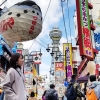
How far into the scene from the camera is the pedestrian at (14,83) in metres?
3.94

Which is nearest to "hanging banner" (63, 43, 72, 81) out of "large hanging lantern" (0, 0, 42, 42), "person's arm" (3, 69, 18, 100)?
"large hanging lantern" (0, 0, 42, 42)

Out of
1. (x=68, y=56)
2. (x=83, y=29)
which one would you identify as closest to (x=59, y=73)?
(x=68, y=56)

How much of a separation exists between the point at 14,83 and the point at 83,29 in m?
9.81

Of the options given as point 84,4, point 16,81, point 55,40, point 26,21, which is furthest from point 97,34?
point 55,40

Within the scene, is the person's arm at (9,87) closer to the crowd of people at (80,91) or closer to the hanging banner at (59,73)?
the crowd of people at (80,91)

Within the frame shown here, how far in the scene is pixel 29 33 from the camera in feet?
26.3

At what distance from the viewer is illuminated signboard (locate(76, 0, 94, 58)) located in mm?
13070

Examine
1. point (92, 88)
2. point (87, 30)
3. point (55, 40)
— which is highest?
point (55, 40)

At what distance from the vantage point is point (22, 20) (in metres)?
7.73

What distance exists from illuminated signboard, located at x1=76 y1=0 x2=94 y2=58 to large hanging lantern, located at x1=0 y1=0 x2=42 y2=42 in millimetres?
5326

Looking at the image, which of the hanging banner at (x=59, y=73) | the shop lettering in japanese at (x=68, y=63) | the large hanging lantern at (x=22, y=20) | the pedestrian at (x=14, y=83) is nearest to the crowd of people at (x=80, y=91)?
the large hanging lantern at (x=22, y=20)

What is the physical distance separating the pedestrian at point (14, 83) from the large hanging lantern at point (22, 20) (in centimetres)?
362

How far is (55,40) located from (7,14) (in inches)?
3063

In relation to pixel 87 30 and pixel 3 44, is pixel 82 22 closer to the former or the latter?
pixel 87 30
